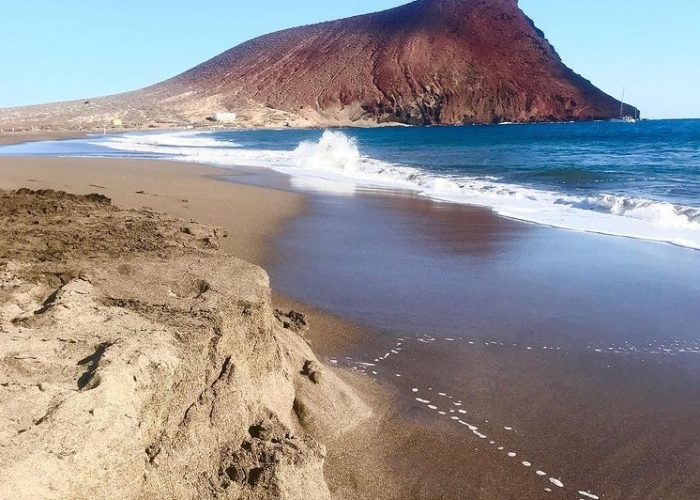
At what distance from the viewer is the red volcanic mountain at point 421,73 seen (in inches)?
3693

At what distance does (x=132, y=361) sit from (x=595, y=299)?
4.48 meters

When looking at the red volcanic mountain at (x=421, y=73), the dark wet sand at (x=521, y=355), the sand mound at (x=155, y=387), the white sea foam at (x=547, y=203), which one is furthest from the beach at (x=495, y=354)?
the red volcanic mountain at (x=421, y=73)

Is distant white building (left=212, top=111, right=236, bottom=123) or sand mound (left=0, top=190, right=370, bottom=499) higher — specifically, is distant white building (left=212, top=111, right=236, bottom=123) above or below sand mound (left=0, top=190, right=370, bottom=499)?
above

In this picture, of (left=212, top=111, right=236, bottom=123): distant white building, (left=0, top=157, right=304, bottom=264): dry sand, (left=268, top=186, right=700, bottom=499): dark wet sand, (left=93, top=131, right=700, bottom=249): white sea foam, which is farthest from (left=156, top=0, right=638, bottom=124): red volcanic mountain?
(left=268, top=186, right=700, bottom=499): dark wet sand

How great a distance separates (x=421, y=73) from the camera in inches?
3809

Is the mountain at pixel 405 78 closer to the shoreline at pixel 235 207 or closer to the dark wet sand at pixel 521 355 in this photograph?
the shoreline at pixel 235 207

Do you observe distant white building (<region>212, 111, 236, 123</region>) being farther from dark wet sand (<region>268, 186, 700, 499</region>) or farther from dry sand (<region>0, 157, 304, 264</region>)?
dark wet sand (<region>268, 186, 700, 499</region>)

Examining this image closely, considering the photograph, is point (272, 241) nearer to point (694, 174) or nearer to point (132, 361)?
point (132, 361)

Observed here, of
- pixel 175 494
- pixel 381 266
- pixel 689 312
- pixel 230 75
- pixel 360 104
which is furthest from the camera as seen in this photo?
pixel 230 75

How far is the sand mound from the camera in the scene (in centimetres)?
177

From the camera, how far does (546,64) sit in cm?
10581

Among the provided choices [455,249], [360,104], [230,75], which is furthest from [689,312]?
[230,75]

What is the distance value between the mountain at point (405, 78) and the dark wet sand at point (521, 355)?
7803cm

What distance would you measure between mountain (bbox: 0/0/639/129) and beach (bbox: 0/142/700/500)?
254 feet
